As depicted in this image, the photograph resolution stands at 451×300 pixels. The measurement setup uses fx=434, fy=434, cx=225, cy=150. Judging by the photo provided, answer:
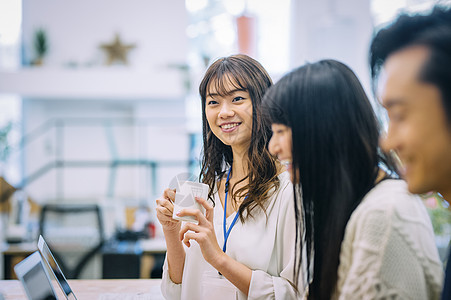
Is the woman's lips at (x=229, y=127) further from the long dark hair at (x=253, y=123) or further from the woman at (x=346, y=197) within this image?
the woman at (x=346, y=197)

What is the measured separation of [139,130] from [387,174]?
5351 mm

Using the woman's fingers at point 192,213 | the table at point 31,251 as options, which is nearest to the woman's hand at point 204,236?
the woman's fingers at point 192,213

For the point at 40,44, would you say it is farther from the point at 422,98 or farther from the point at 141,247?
the point at 422,98

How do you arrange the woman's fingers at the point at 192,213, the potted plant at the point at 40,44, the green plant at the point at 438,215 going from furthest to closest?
1. the potted plant at the point at 40,44
2. the green plant at the point at 438,215
3. the woman's fingers at the point at 192,213

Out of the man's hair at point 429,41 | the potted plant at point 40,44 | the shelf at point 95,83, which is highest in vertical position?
the potted plant at point 40,44

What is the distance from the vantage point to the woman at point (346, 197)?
743 mm

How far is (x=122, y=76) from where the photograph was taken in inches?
253

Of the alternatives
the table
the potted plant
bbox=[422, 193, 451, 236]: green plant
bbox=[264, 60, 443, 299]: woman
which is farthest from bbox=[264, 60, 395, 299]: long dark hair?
the potted plant

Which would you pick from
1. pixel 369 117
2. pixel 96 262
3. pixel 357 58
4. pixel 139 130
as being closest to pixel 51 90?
pixel 139 130

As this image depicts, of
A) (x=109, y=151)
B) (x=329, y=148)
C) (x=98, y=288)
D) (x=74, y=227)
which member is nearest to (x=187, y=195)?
(x=329, y=148)

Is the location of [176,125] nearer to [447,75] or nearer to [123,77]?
[123,77]

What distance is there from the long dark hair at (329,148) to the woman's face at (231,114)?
1.57 feet

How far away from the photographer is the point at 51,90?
21.1 ft

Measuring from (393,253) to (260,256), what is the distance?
1.94ft
